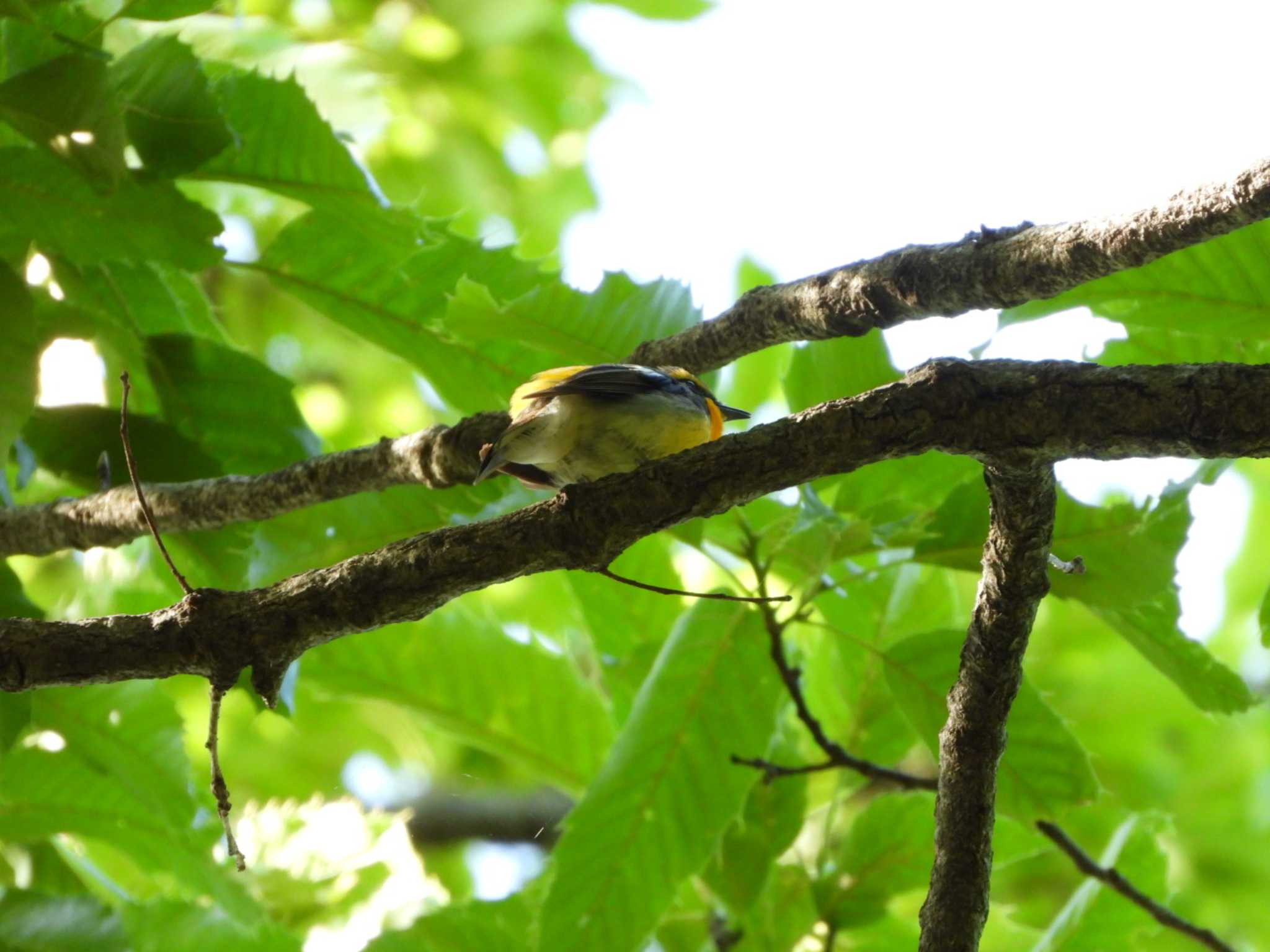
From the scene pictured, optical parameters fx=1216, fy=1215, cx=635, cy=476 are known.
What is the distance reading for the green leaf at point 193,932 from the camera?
2.85 meters

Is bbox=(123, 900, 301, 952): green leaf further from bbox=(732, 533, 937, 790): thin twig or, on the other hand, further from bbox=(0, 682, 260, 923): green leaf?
bbox=(732, 533, 937, 790): thin twig

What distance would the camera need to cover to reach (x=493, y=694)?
3.29 meters

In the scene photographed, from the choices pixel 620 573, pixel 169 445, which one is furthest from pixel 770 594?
pixel 169 445

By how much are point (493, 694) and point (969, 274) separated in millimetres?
1978

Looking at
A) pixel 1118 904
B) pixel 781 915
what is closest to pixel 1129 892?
pixel 1118 904

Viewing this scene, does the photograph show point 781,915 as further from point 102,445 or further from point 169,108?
point 169,108

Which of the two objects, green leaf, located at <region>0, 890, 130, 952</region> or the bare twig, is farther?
green leaf, located at <region>0, 890, 130, 952</region>

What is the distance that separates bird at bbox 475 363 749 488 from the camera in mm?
2121

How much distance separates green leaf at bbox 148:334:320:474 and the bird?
0.70m

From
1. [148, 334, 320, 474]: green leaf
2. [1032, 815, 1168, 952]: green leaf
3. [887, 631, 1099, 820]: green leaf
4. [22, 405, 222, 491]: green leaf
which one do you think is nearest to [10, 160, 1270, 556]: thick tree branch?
[22, 405, 222, 491]: green leaf

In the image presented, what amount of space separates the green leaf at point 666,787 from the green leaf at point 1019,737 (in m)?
0.31

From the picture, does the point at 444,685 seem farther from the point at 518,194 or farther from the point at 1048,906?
the point at 518,194

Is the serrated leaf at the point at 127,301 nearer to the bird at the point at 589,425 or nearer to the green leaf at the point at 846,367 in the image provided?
the bird at the point at 589,425

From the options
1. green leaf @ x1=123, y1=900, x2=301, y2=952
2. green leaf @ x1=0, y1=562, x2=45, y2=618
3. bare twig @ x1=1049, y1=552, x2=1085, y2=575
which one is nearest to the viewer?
bare twig @ x1=1049, y1=552, x2=1085, y2=575
